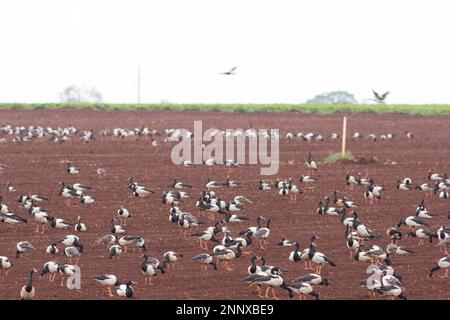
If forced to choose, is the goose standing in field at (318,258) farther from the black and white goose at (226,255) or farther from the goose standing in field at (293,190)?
the goose standing in field at (293,190)

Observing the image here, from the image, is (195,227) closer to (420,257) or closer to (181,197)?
(181,197)

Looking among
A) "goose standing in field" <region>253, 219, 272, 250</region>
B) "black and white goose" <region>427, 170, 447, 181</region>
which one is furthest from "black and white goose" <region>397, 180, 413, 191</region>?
"goose standing in field" <region>253, 219, 272, 250</region>

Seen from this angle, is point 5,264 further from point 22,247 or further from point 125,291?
point 125,291

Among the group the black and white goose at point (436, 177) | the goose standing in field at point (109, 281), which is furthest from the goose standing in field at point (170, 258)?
Answer: the black and white goose at point (436, 177)

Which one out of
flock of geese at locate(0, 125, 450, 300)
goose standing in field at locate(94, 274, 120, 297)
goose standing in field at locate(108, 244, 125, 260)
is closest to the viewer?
goose standing in field at locate(94, 274, 120, 297)

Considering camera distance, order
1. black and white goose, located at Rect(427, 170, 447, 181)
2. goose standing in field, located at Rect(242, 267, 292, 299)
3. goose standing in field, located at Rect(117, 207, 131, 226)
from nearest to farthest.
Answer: goose standing in field, located at Rect(242, 267, 292, 299) → goose standing in field, located at Rect(117, 207, 131, 226) → black and white goose, located at Rect(427, 170, 447, 181)

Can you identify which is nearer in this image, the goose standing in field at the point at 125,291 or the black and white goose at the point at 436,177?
the goose standing in field at the point at 125,291

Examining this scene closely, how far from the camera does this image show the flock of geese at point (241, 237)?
20.1 m

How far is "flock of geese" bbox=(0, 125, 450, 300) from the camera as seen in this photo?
2011 cm

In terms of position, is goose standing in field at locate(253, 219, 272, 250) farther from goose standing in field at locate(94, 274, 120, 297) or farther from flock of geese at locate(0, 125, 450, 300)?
goose standing in field at locate(94, 274, 120, 297)

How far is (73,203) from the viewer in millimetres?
32500

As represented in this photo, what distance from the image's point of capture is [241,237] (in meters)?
26.4
